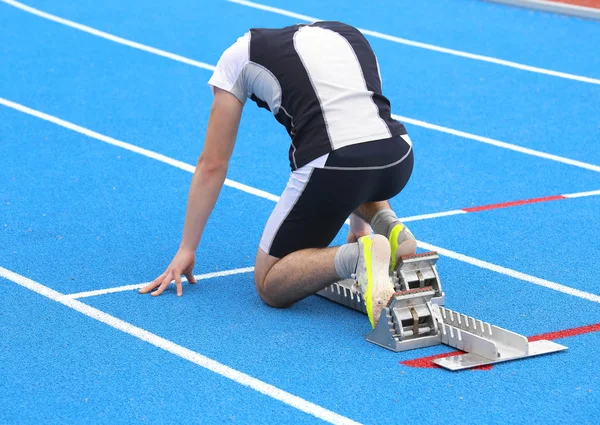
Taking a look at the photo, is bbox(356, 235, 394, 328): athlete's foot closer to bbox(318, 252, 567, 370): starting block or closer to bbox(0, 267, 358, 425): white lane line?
bbox(318, 252, 567, 370): starting block

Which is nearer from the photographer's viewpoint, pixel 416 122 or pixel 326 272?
pixel 326 272

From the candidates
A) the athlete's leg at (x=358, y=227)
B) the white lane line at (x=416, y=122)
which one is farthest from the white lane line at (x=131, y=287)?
the white lane line at (x=416, y=122)

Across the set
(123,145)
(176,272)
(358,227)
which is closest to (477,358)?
(358,227)

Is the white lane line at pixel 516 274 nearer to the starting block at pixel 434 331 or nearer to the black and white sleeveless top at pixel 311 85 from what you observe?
the starting block at pixel 434 331

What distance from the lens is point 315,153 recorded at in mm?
4598

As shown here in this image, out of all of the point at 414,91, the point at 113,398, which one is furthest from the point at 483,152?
the point at 113,398

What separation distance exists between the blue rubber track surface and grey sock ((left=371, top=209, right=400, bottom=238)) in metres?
0.46

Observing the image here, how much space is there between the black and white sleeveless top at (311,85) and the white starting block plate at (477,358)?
108 centimetres

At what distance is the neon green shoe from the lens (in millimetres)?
4812

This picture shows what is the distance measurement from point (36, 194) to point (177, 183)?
977 mm

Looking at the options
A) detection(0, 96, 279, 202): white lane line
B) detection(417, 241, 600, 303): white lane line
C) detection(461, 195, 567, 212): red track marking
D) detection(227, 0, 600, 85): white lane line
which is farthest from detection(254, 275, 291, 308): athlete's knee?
detection(227, 0, 600, 85): white lane line

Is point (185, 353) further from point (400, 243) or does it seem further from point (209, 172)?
point (400, 243)

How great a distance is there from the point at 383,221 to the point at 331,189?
551 mm

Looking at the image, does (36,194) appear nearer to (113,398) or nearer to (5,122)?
(5,122)
